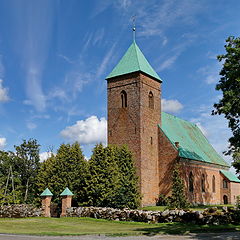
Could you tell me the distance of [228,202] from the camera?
158 ft

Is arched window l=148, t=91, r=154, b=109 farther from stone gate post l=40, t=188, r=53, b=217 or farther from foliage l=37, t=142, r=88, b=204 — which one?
stone gate post l=40, t=188, r=53, b=217

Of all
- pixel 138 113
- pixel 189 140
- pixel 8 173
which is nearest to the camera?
pixel 138 113

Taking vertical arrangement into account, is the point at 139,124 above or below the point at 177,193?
above

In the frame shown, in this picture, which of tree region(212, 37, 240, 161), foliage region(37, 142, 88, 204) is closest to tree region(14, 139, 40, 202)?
foliage region(37, 142, 88, 204)

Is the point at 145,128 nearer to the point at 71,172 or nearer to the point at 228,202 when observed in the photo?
the point at 71,172

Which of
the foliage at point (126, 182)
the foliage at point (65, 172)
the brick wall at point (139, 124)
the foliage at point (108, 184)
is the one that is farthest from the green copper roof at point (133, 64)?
the foliage at point (108, 184)

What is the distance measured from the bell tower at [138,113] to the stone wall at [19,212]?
11163 mm

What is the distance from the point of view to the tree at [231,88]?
2045cm

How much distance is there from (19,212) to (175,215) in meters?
15.4

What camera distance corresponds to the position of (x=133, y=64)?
39.5m

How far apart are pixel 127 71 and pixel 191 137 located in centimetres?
1456

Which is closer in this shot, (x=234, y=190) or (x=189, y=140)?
(x=189, y=140)

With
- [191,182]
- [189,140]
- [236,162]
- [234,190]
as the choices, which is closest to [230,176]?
[234,190]

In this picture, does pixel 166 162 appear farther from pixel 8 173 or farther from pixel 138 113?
pixel 8 173
